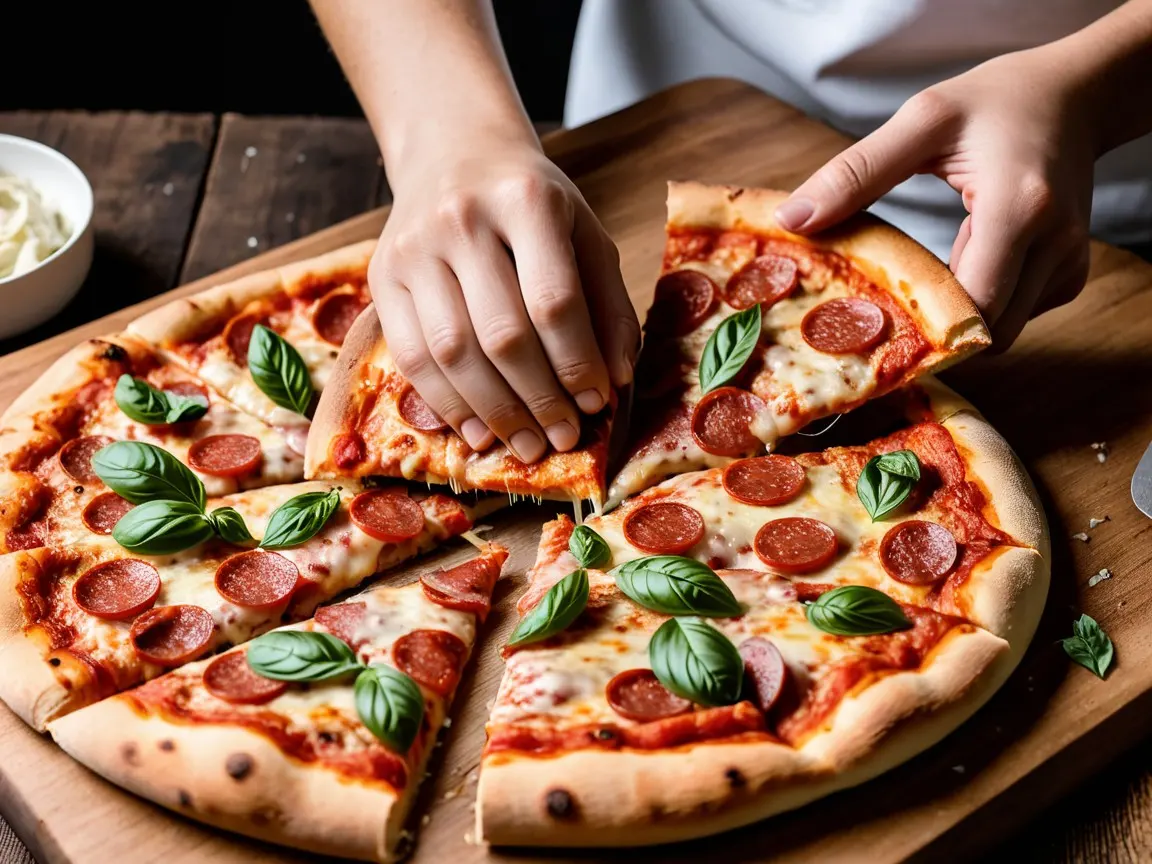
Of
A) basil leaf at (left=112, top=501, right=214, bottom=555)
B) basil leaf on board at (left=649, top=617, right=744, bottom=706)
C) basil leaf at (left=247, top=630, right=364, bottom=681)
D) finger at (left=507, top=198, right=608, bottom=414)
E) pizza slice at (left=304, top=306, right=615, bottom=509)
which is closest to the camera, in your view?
basil leaf on board at (left=649, top=617, right=744, bottom=706)

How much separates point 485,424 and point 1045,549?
1336 millimetres

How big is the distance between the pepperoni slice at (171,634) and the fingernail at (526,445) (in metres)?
0.82

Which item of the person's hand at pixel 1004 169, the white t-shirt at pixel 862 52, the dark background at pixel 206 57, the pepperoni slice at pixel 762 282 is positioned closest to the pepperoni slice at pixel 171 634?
the pepperoni slice at pixel 762 282

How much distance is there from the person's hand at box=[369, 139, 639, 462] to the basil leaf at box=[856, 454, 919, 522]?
0.62m

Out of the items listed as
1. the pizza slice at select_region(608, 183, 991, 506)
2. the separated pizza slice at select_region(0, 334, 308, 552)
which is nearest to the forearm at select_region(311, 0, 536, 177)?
the pizza slice at select_region(608, 183, 991, 506)

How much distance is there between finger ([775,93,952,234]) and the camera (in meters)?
3.14

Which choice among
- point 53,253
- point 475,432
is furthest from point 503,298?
point 53,253

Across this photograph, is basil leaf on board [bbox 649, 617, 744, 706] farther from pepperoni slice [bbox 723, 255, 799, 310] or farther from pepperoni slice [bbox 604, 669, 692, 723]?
pepperoni slice [bbox 723, 255, 799, 310]

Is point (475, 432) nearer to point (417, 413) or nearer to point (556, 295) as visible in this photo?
point (417, 413)

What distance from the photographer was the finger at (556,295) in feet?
9.36

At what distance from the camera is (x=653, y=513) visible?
3.08 m

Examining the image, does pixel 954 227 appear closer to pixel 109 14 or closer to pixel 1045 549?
pixel 1045 549

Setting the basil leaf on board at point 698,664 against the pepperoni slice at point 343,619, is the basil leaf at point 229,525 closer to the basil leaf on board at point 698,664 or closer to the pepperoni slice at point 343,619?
the pepperoni slice at point 343,619

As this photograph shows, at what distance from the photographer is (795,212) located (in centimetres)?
338
